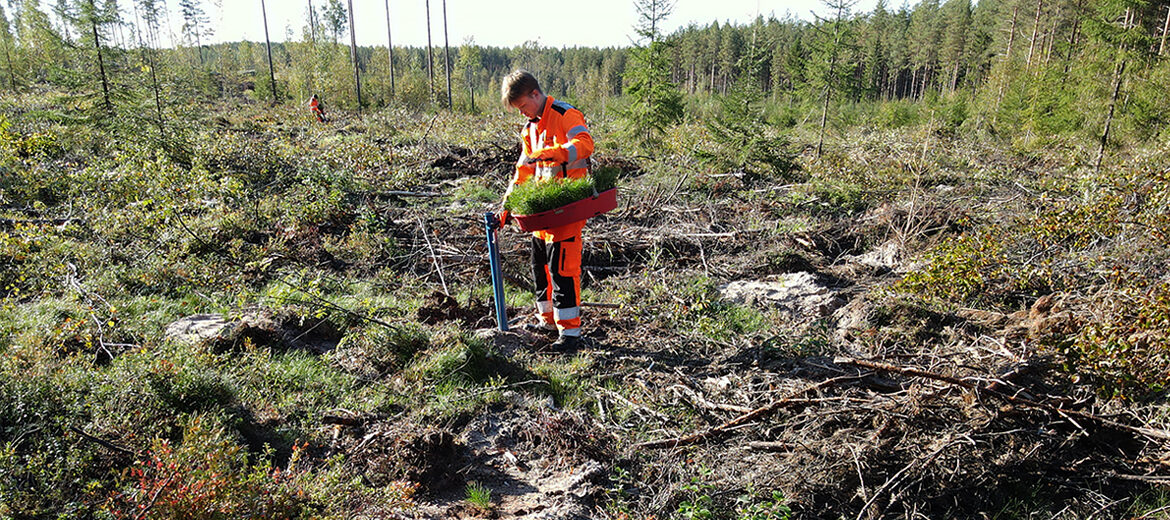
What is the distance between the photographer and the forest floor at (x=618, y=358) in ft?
8.75

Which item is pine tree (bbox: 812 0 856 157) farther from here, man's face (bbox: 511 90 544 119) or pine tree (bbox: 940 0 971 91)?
pine tree (bbox: 940 0 971 91)

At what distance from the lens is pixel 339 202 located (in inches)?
286

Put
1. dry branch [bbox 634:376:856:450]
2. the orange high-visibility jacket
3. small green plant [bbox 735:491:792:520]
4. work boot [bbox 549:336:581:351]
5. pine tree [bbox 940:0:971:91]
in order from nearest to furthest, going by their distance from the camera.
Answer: small green plant [bbox 735:491:792:520] → dry branch [bbox 634:376:856:450] → the orange high-visibility jacket → work boot [bbox 549:336:581:351] → pine tree [bbox 940:0:971:91]

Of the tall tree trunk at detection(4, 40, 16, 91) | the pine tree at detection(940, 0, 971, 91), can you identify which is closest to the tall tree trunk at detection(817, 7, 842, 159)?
the pine tree at detection(940, 0, 971, 91)

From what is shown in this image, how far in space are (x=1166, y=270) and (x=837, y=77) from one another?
9524 millimetres

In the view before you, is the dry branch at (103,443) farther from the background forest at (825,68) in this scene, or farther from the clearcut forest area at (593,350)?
the background forest at (825,68)

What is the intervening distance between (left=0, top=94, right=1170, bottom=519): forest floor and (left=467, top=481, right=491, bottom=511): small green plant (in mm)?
23

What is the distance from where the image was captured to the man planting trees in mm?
4105

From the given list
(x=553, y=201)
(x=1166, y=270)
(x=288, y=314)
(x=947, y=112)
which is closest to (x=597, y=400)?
(x=553, y=201)

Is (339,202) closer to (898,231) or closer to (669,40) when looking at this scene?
(898,231)

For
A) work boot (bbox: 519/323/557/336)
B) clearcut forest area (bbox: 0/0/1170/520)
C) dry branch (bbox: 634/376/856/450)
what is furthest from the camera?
work boot (bbox: 519/323/557/336)

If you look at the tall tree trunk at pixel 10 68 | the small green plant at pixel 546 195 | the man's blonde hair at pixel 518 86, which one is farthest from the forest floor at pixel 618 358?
the tall tree trunk at pixel 10 68

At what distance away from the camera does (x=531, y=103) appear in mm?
4176

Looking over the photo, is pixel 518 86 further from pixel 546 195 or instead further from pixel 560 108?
pixel 546 195
